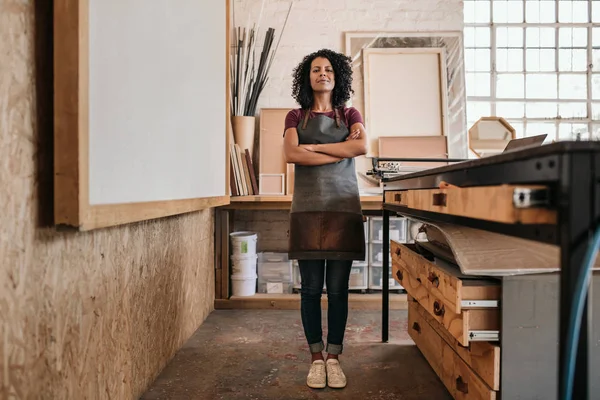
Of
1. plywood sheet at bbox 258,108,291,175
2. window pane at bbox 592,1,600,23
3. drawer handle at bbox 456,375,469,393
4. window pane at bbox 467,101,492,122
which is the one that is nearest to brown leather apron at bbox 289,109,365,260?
drawer handle at bbox 456,375,469,393

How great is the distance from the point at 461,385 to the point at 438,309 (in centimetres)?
31

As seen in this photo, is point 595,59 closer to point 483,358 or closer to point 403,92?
point 403,92

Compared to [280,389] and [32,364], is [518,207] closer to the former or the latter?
[32,364]

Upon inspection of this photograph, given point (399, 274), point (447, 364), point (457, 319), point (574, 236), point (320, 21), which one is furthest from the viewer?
point (320, 21)

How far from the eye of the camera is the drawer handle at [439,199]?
1.37m

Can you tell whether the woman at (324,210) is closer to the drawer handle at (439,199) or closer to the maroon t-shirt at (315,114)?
the maroon t-shirt at (315,114)

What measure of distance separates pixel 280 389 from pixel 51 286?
115cm

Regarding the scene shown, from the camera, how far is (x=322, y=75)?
214 cm

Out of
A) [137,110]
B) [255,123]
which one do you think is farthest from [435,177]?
[255,123]

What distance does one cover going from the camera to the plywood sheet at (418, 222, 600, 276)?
148cm

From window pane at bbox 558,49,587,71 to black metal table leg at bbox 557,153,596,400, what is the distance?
3.93 m

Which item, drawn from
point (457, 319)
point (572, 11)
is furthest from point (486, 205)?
point (572, 11)

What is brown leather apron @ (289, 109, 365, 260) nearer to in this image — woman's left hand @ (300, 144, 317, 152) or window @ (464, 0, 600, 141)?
woman's left hand @ (300, 144, 317, 152)

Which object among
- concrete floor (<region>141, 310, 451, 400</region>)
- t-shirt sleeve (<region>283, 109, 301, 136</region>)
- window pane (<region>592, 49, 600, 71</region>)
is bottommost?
concrete floor (<region>141, 310, 451, 400</region>)
